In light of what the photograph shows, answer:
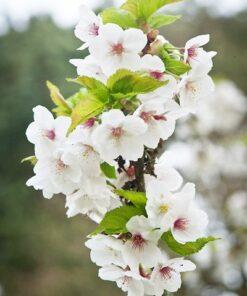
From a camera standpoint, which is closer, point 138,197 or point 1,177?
point 138,197

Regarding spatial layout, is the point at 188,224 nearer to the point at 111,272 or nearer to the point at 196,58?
the point at 111,272

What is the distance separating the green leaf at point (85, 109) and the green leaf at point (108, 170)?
0.25 ft

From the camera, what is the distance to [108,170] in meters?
0.85

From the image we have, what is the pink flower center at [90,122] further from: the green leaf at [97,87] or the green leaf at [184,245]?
the green leaf at [184,245]

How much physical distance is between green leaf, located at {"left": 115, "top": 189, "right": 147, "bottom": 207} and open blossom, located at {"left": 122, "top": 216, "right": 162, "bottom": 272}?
26 millimetres

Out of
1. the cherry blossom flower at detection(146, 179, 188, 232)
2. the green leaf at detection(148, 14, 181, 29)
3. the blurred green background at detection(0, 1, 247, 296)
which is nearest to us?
the cherry blossom flower at detection(146, 179, 188, 232)

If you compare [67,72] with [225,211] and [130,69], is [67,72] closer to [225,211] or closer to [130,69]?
[225,211]

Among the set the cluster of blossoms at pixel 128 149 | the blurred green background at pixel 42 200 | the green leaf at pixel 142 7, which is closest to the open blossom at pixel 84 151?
the cluster of blossoms at pixel 128 149

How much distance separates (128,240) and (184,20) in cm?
657

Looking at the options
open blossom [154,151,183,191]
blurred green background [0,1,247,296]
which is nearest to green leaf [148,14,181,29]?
open blossom [154,151,183,191]

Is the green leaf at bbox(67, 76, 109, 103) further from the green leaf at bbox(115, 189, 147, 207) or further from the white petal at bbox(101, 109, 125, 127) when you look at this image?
the green leaf at bbox(115, 189, 147, 207)

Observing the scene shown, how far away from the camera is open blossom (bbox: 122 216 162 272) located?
2.65 ft

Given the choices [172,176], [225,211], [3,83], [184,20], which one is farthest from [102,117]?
[3,83]

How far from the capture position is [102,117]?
823mm
